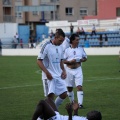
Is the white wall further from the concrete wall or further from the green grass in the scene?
the green grass

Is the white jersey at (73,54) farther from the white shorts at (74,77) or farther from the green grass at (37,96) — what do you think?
the green grass at (37,96)

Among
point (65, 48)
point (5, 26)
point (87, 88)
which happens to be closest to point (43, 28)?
point (5, 26)

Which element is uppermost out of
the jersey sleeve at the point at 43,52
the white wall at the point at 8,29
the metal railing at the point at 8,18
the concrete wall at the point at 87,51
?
the metal railing at the point at 8,18

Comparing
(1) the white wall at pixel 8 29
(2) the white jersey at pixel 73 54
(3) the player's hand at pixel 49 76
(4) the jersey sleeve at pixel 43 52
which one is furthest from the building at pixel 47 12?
(3) the player's hand at pixel 49 76

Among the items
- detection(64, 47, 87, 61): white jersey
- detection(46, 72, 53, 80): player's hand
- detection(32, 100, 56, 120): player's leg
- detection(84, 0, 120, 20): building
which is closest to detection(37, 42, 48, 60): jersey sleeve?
detection(46, 72, 53, 80): player's hand

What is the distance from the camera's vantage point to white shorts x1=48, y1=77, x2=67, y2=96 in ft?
44.0

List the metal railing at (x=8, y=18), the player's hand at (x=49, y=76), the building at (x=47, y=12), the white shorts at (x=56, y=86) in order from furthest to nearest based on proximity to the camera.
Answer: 1. the building at (x=47, y=12)
2. the metal railing at (x=8, y=18)
3. the white shorts at (x=56, y=86)
4. the player's hand at (x=49, y=76)

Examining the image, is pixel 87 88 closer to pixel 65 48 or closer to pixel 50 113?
pixel 65 48

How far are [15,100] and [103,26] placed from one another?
5145 centimetres

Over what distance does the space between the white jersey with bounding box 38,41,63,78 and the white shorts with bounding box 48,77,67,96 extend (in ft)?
0.40

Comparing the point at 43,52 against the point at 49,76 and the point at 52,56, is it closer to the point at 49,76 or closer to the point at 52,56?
the point at 52,56

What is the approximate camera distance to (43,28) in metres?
79.9

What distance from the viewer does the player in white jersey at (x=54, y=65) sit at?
13344 millimetres

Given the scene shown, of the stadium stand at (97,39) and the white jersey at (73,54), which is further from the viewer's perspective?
the stadium stand at (97,39)
